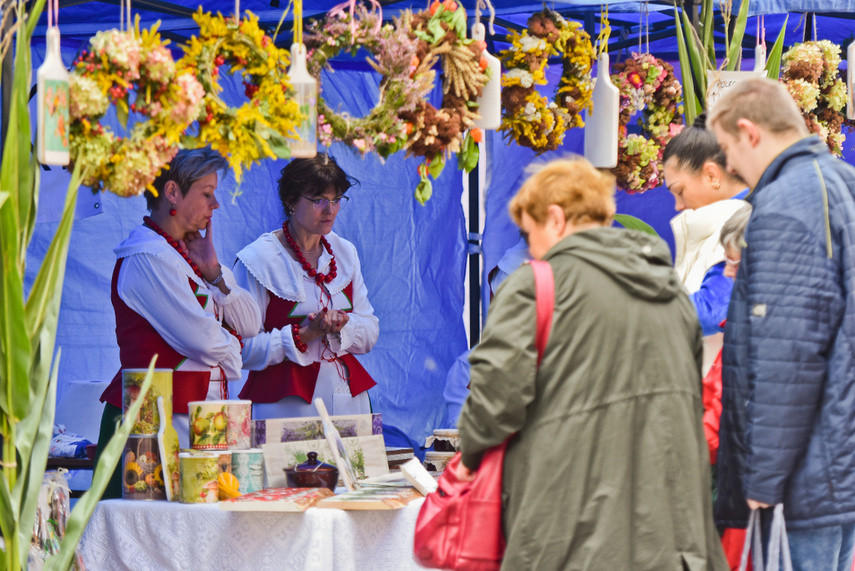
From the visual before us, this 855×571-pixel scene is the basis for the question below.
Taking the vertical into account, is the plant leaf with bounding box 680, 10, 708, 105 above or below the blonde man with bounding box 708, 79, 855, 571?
above

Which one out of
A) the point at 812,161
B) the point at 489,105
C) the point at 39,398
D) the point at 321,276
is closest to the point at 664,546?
the point at 812,161

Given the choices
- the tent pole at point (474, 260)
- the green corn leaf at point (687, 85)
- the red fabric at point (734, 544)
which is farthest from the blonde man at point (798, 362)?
the tent pole at point (474, 260)

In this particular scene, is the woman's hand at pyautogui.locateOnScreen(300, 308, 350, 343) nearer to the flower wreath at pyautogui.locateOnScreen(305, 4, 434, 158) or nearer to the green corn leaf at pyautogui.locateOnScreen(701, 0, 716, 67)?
the flower wreath at pyautogui.locateOnScreen(305, 4, 434, 158)

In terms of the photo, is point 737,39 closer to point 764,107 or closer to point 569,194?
point 764,107

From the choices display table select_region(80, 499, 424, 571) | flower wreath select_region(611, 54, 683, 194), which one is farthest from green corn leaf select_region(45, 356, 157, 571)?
flower wreath select_region(611, 54, 683, 194)

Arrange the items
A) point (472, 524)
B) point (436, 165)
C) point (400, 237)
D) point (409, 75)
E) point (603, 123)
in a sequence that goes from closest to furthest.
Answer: point (472, 524) → point (409, 75) → point (436, 165) → point (603, 123) → point (400, 237)

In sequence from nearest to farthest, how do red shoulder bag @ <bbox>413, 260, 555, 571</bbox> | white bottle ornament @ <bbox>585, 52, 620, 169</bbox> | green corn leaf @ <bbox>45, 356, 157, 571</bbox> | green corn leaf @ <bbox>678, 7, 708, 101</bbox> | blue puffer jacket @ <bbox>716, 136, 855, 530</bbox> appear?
red shoulder bag @ <bbox>413, 260, 555, 571</bbox>, blue puffer jacket @ <bbox>716, 136, 855, 530</bbox>, green corn leaf @ <bbox>45, 356, 157, 571</bbox>, white bottle ornament @ <bbox>585, 52, 620, 169</bbox>, green corn leaf @ <bbox>678, 7, 708, 101</bbox>

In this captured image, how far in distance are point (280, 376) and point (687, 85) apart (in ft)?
6.93

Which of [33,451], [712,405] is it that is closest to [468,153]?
[712,405]

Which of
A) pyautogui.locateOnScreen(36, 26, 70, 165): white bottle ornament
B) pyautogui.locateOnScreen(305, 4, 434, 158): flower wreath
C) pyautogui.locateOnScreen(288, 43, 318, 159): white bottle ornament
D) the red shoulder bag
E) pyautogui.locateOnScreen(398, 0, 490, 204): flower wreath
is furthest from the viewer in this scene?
pyautogui.locateOnScreen(398, 0, 490, 204): flower wreath

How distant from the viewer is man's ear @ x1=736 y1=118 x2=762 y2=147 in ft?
8.41

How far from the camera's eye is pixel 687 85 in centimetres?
430

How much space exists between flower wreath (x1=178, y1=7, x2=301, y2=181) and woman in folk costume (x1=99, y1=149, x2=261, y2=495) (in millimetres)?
896

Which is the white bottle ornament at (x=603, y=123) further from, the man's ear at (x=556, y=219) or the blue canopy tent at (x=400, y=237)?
the man's ear at (x=556, y=219)
